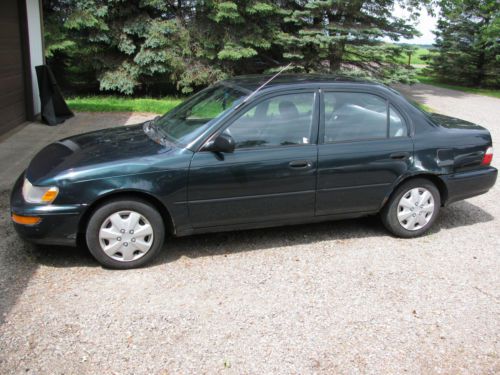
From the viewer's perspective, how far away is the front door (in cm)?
459

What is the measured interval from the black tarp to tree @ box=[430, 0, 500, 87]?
18480 mm

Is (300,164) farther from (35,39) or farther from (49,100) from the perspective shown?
(35,39)

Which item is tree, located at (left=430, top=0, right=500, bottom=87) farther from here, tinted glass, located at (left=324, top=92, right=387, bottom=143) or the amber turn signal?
the amber turn signal

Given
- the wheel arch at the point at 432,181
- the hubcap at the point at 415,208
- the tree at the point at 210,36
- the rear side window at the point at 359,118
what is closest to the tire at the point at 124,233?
the rear side window at the point at 359,118

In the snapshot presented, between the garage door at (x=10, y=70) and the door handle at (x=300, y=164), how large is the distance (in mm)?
6943

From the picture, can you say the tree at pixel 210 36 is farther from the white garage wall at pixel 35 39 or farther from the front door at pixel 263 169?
the front door at pixel 263 169

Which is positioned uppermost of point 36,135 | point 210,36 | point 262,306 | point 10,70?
point 210,36

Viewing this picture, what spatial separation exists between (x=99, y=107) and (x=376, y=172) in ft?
31.5

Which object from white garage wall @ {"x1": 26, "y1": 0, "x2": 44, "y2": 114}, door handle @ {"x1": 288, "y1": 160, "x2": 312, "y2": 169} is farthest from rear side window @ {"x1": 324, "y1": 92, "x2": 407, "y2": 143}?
white garage wall @ {"x1": 26, "y1": 0, "x2": 44, "y2": 114}

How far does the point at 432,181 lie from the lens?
546cm

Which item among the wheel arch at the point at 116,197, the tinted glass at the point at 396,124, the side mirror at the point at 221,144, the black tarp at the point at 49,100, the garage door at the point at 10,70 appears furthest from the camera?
the black tarp at the point at 49,100

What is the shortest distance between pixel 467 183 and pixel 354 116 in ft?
4.95

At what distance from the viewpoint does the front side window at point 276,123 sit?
476 centimetres

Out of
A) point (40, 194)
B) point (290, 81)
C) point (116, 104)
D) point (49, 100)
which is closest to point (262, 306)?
point (40, 194)
